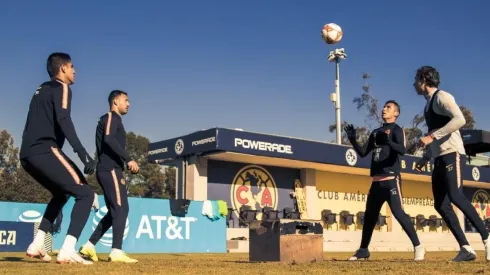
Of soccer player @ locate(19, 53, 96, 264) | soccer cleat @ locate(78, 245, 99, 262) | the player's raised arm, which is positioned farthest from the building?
soccer player @ locate(19, 53, 96, 264)

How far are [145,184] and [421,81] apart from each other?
64860 mm

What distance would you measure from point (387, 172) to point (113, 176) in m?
3.61

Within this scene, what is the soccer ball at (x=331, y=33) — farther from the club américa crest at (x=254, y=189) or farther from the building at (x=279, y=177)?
the club américa crest at (x=254, y=189)

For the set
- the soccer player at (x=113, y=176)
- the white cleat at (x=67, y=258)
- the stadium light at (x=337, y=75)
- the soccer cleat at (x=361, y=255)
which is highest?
the stadium light at (x=337, y=75)

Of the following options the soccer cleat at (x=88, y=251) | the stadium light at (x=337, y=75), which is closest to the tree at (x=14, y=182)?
the stadium light at (x=337, y=75)

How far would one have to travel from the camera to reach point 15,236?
13.0 m

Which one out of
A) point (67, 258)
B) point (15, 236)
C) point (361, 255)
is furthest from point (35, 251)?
point (15, 236)

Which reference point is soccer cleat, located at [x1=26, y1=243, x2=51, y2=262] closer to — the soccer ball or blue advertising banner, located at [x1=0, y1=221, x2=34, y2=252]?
blue advertising banner, located at [x1=0, y1=221, x2=34, y2=252]

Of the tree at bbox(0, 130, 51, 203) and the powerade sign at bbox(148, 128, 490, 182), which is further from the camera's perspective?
the tree at bbox(0, 130, 51, 203)

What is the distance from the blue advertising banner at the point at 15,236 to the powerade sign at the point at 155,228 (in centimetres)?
32

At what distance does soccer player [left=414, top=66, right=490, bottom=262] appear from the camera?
21.2ft

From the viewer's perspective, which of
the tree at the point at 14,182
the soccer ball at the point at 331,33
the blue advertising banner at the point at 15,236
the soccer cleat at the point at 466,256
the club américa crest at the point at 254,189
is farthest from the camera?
the tree at the point at 14,182

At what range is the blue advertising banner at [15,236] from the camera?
12.9 m

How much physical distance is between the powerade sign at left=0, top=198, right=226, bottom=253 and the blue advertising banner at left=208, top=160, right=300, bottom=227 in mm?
4619
